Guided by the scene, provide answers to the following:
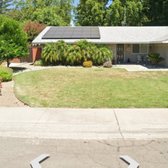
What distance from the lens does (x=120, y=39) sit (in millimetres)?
28078

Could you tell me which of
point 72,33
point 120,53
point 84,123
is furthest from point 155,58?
point 84,123

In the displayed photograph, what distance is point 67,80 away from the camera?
53.4 ft

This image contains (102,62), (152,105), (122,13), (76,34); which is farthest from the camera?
(122,13)

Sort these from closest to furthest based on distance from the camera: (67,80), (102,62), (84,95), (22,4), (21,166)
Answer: (21,166)
(84,95)
(67,80)
(102,62)
(22,4)

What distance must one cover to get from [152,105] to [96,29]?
22.5m

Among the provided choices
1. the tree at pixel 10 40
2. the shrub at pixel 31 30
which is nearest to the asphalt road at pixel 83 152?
the tree at pixel 10 40

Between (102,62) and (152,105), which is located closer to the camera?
(152,105)

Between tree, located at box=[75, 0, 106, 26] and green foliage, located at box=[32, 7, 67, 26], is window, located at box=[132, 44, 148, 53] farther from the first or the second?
green foliage, located at box=[32, 7, 67, 26]

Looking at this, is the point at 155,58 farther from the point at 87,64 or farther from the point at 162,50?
the point at 87,64

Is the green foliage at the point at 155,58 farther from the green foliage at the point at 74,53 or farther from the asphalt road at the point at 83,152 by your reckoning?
the asphalt road at the point at 83,152

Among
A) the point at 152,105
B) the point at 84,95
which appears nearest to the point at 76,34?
the point at 84,95

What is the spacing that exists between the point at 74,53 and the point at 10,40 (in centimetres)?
621

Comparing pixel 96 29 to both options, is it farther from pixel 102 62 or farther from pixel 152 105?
pixel 152 105

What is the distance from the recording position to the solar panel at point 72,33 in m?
28.4
